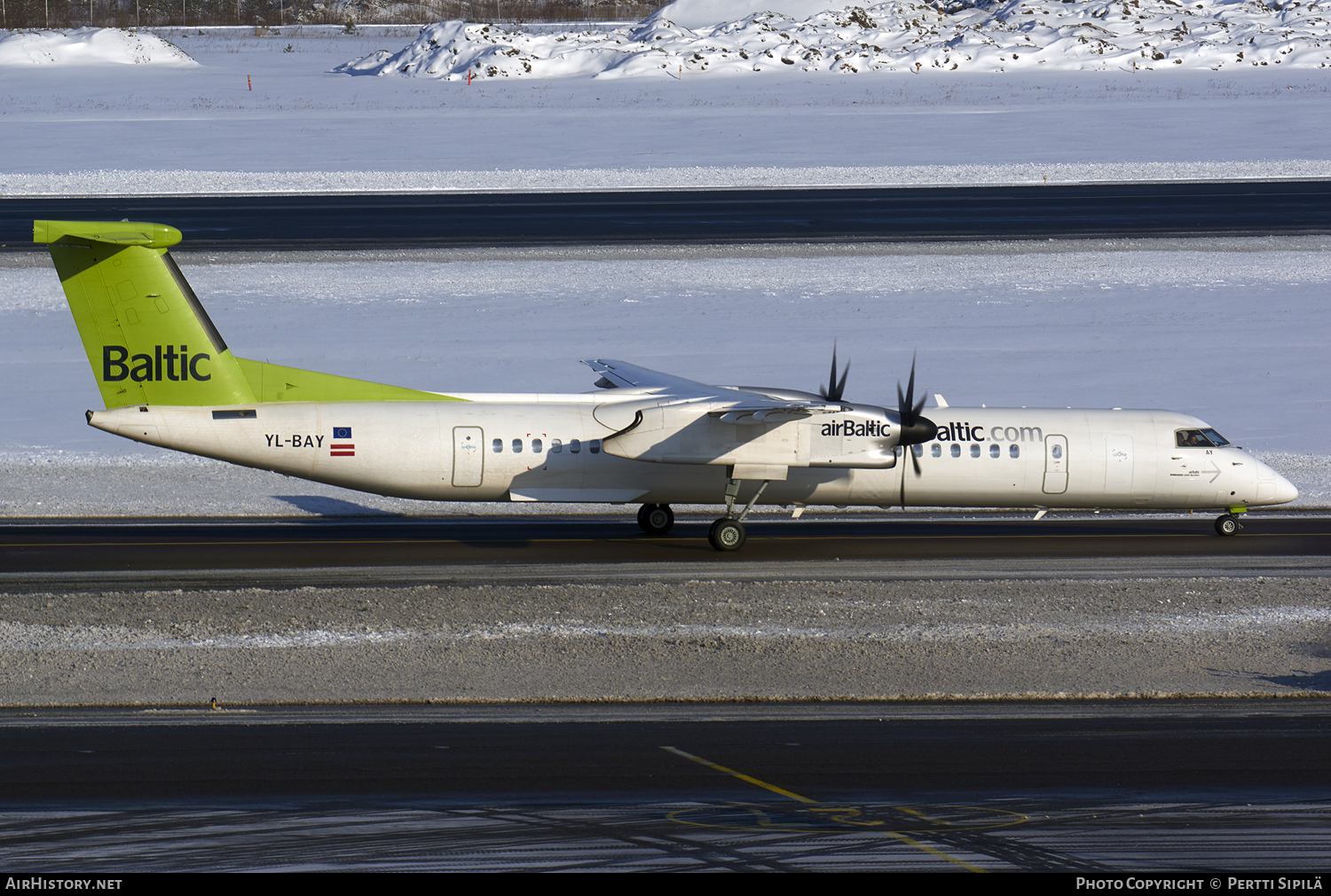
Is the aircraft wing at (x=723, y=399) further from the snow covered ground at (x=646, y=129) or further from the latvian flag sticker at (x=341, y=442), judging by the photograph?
the snow covered ground at (x=646, y=129)

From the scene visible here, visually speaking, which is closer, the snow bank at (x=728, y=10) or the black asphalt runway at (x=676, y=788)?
the black asphalt runway at (x=676, y=788)

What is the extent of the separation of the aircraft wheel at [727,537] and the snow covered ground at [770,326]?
8880 mm

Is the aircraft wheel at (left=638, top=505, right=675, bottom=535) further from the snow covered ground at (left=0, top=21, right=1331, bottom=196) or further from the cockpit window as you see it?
the snow covered ground at (left=0, top=21, right=1331, bottom=196)

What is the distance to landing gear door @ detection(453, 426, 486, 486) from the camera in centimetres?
2412

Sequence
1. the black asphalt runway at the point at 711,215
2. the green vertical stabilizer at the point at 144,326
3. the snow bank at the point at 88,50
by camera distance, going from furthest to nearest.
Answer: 1. the snow bank at the point at 88,50
2. the black asphalt runway at the point at 711,215
3. the green vertical stabilizer at the point at 144,326

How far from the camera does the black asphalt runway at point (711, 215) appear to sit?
4416 cm

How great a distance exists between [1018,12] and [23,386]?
74543 millimetres

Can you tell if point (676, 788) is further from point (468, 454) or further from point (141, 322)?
point (141, 322)

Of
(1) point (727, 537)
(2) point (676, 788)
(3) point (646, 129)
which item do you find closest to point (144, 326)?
(1) point (727, 537)

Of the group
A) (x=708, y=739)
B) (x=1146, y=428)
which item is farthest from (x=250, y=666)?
(x=1146, y=428)

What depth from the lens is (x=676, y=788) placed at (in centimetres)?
1192

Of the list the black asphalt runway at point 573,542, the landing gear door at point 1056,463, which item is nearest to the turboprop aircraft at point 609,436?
the landing gear door at point 1056,463

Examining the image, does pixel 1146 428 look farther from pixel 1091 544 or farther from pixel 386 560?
pixel 386 560

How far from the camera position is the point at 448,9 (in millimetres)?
117312
